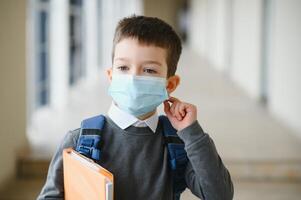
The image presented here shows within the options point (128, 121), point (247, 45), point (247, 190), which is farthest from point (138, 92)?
point (247, 45)

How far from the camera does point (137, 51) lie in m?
1.30

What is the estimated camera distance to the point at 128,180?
131 centimetres

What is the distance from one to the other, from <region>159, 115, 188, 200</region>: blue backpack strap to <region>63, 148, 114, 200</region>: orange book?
23 cm

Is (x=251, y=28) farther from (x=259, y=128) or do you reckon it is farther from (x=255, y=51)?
(x=259, y=128)

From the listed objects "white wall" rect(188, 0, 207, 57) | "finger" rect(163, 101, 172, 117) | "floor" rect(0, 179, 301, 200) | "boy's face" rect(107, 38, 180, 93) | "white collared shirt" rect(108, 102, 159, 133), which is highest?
"white wall" rect(188, 0, 207, 57)

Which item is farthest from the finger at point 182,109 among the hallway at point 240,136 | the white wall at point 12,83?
the white wall at point 12,83

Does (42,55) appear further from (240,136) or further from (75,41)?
(240,136)

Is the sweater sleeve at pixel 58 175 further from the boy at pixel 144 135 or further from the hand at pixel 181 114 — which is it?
the hand at pixel 181 114

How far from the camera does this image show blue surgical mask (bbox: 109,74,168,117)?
131 cm

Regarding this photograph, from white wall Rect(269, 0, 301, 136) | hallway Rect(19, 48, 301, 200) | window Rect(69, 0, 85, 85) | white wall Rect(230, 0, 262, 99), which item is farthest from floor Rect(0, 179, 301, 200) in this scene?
window Rect(69, 0, 85, 85)

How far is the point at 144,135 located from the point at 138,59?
20cm

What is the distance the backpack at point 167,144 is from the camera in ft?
4.24

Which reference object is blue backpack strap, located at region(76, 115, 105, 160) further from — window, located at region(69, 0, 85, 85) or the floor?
window, located at region(69, 0, 85, 85)

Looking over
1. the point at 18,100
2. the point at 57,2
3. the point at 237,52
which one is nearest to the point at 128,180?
the point at 18,100
